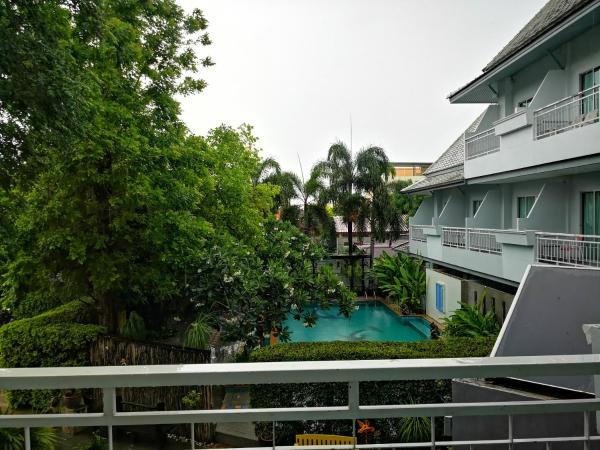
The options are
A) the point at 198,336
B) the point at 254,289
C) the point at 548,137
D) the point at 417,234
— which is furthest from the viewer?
the point at 417,234

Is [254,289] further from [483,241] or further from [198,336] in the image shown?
[483,241]

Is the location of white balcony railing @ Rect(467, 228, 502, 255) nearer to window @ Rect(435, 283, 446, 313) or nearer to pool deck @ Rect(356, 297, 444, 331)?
window @ Rect(435, 283, 446, 313)

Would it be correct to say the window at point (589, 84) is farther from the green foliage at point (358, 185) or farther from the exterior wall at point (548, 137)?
the green foliage at point (358, 185)

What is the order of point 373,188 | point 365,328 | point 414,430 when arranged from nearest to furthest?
point 414,430 → point 365,328 → point 373,188

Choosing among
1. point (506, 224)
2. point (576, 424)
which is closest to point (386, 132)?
point (506, 224)

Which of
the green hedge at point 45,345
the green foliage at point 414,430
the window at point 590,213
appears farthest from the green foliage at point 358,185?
the green foliage at point 414,430

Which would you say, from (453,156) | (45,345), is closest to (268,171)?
(453,156)

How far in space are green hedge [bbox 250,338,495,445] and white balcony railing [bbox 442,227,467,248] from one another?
7.12 metres

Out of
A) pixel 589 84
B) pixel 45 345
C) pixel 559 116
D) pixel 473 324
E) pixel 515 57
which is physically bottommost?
pixel 473 324

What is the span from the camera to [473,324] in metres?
13.2

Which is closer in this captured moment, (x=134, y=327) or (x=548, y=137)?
(x=548, y=137)

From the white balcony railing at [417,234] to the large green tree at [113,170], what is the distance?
36.9 feet

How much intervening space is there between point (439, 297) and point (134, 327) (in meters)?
12.3

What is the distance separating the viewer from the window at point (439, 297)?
1798 centimetres
